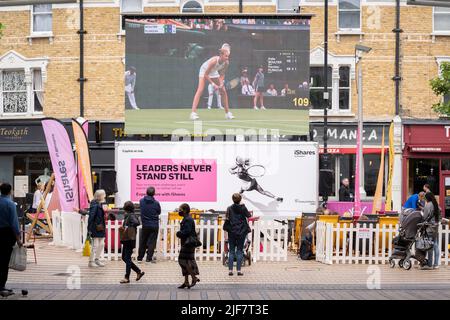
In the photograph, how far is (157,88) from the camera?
25.6m

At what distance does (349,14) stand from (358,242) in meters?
15.6

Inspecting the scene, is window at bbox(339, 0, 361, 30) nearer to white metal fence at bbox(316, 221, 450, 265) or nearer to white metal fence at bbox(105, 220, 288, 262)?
white metal fence at bbox(105, 220, 288, 262)

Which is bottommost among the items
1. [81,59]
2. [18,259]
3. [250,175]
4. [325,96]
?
[18,259]

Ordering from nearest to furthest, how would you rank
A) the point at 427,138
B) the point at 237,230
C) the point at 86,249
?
the point at 237,230, the point at 86,249, the point at 427,138

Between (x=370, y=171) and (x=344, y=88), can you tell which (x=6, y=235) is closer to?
(x=370, y=171)

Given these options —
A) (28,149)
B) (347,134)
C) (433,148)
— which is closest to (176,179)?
(347,134)

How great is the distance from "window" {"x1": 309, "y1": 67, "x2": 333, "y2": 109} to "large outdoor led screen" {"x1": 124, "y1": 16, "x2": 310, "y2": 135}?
7.02m

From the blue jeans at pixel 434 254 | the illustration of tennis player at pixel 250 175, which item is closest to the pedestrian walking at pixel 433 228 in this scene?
the blue jeans at pixel 434 254

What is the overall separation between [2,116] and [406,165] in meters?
15.7

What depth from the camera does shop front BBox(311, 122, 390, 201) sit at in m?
32.0

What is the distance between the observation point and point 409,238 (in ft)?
59.4

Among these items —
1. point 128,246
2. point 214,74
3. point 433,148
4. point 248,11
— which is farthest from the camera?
point 248,11
